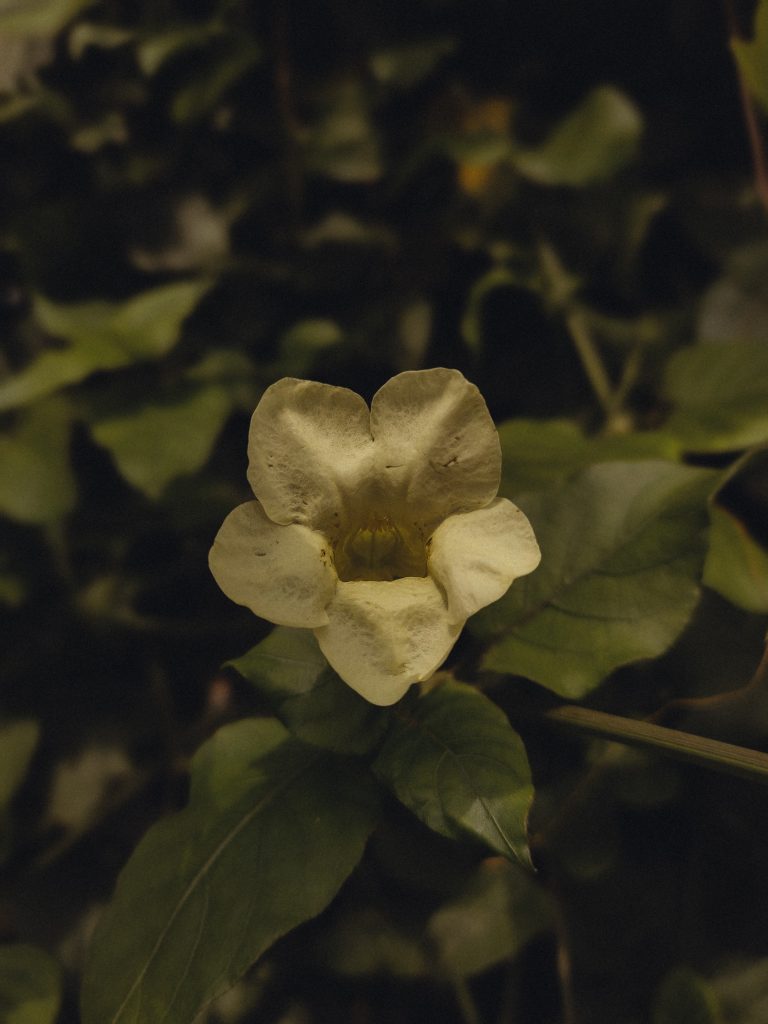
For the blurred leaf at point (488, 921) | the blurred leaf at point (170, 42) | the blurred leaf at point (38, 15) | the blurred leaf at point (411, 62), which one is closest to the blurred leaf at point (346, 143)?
the blurred leaf at point (411, 62)

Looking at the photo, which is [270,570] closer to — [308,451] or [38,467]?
[308,451]

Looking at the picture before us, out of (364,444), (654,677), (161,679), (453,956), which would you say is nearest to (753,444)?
(654,677)

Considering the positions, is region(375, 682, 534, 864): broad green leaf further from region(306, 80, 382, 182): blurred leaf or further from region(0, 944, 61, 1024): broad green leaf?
region(306, 80, 382, 182): blurred leaf

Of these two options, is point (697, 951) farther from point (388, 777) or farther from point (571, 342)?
point (571, 342)

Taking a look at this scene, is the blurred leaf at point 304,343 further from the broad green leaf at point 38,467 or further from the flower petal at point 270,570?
the flower petal at point 270,570

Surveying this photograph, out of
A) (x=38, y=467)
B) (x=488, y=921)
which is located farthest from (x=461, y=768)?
(x=38, y=467)

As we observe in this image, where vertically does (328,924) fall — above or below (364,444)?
below
